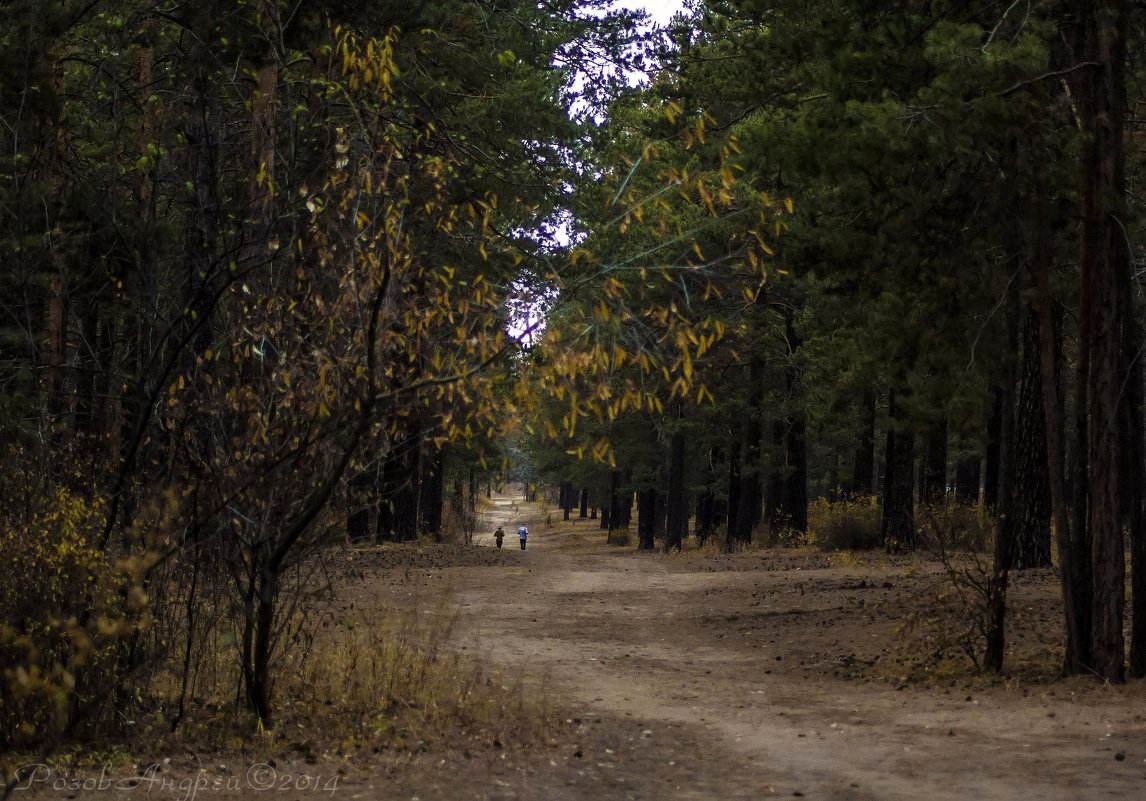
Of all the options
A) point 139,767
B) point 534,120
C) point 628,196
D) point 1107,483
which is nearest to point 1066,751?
point 1107,483

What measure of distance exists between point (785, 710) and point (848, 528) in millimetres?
17687

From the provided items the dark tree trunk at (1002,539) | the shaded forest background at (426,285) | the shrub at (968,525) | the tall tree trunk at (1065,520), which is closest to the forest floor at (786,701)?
the dark tree trunk at (1002,539)

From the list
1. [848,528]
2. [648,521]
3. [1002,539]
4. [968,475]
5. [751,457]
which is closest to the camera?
[1002,539]

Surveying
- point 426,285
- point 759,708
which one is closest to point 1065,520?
point 759,708

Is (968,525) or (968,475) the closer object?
(968,525)

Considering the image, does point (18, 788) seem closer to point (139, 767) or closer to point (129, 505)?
point (139, 767)

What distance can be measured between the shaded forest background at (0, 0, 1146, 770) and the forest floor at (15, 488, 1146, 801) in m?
0.92

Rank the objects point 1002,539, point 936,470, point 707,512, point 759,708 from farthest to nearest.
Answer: point 707,512, point 936,470, point 1002,539, point 759,708

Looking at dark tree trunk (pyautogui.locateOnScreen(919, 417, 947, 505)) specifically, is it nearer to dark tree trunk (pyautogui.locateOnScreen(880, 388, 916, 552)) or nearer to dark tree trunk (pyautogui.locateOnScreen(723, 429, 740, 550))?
dark tree trunk (pyautogui.locateOnScreen(880, 388, 916, 552))

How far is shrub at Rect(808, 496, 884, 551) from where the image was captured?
90.6 feet

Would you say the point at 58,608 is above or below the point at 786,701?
above

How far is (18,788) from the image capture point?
674 centimetres

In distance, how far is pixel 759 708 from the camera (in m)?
10.6

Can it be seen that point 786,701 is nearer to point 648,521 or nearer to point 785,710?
point 785,710
